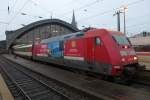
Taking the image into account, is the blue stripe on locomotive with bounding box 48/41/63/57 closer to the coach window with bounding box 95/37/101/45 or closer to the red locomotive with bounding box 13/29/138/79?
the red locomotive with bounding box 13/29/138/79

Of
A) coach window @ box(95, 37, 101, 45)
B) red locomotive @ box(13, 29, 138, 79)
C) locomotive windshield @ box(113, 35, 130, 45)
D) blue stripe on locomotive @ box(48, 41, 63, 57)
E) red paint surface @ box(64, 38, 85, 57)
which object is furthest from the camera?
blue stripe on locomotive @ box(48, 41, 63, 57)

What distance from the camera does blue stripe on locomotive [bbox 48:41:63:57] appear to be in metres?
18.9

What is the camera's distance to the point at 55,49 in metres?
20.1

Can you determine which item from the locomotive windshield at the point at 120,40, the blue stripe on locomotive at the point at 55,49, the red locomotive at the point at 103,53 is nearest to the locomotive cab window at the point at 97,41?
the red locomotive at the point at 103,53

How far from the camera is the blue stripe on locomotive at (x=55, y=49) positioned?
18.9m

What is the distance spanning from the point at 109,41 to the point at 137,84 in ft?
10.00

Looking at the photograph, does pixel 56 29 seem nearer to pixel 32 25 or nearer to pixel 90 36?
pixel 32 25

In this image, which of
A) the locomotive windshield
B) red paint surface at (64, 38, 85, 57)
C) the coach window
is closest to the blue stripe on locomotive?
red paint surface at (64, 38, 85, 57)

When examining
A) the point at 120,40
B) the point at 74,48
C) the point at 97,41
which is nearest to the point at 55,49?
the point at 74,48

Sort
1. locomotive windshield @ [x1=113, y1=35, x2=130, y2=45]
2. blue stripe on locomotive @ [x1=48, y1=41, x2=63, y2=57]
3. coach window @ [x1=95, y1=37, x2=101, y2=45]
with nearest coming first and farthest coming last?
1. locomotive windshield @ [x1=113, y1=35, x2=130, y2=45]
2. coach window @ [x1=95, y1=37, x2=101, y2=45]
3. blue stripe on locomotive @ [x1=48, y1=41, x2=63, y2=57]

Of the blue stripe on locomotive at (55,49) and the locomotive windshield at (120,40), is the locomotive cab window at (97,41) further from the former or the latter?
the blue stripe on locomotive at (55,49)

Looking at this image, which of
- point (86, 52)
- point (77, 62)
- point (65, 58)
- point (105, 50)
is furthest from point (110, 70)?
point (65, 58)

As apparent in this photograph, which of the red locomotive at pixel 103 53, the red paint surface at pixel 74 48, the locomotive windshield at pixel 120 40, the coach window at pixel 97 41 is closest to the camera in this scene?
the red locomotive at pixel 103 53

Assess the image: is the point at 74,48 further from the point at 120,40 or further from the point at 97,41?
the point at 120,40
